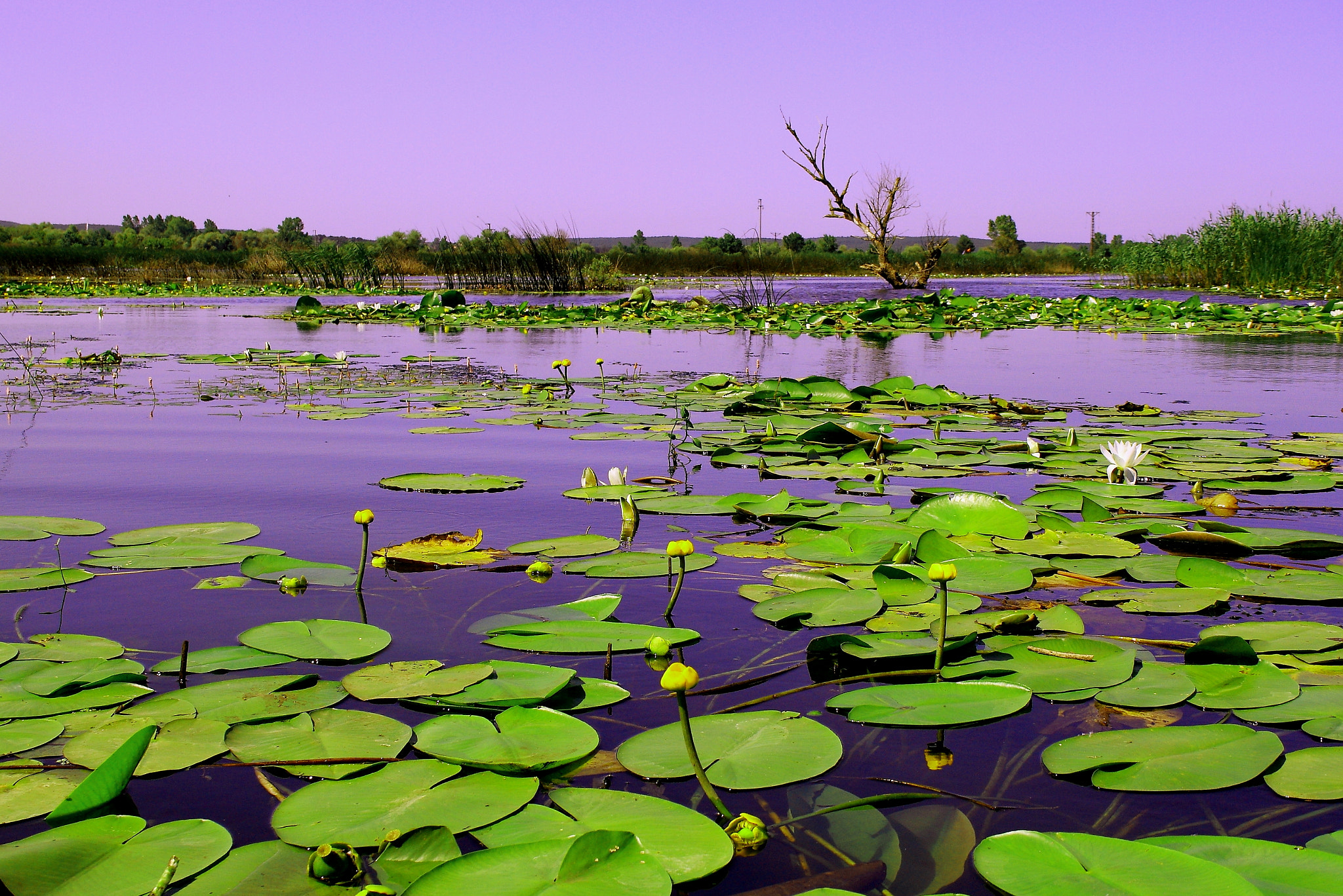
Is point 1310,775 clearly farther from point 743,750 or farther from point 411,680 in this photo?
point 411,680

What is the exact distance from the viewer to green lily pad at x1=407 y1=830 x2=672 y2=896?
2.45 ft

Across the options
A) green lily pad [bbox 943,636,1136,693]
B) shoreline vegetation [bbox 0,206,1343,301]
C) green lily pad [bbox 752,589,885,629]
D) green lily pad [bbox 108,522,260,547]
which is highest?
shoreline vegetation [bbox 0,206,1343,301]

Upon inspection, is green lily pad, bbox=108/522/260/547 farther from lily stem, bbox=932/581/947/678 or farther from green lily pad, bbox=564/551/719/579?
lily stem, bbox=932/581/947/678

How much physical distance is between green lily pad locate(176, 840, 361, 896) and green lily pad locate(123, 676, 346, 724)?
0.30 m

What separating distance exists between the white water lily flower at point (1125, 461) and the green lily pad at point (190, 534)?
2.10 m

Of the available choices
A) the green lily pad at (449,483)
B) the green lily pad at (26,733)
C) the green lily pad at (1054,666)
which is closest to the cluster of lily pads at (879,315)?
the green lily pad at (449,483)

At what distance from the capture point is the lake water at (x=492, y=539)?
37.4 inches

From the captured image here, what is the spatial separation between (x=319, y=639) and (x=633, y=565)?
0.60m

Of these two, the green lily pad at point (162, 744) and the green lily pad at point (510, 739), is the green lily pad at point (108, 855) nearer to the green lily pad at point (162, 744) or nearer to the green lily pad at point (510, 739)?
the green lily pad at point (162, 744)

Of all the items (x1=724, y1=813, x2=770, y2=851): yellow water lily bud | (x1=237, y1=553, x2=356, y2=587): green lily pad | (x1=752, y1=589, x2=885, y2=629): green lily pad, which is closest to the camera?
(x1=724, y1=813, x2=770, y2=851): yellow water lily bud

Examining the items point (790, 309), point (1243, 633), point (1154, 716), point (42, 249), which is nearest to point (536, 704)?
point (1154, 716)

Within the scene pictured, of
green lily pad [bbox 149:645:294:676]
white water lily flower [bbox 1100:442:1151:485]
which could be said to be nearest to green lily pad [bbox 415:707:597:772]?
green lily pad [bbox 149:645:294:676]

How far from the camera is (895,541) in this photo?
1.85 metres

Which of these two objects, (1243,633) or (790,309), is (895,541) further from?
(790,309)
